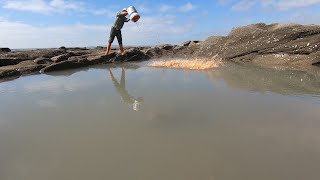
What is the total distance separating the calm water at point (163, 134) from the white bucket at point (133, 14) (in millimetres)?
5673

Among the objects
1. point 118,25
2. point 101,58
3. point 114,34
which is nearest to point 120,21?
point 118,25

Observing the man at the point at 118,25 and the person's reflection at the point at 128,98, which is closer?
the person's reflection at the point at 128,98

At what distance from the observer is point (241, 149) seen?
2.78 m

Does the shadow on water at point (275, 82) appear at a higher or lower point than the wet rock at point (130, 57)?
lower

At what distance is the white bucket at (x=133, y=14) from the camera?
10726 mm

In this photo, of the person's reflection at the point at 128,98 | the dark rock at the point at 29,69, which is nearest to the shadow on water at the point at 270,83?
the person's reflection at the point at 128,98

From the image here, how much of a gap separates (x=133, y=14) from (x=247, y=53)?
471cm

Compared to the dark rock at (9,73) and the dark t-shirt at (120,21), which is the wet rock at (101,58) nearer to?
the dark t-shirt at (120,21)

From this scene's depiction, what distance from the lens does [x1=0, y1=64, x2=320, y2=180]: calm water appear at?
2445 millimetres

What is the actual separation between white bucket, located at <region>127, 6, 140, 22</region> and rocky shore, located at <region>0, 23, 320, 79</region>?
2.02m

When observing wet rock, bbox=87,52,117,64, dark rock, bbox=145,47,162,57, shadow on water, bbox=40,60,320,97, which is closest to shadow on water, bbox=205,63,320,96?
shadow on water, bbox=40,60,320,97

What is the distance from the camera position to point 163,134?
10.5 feet

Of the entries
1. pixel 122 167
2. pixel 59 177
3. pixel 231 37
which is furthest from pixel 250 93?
pixel 231 37

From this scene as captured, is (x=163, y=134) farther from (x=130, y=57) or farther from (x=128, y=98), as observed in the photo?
(x=130, y=57)
